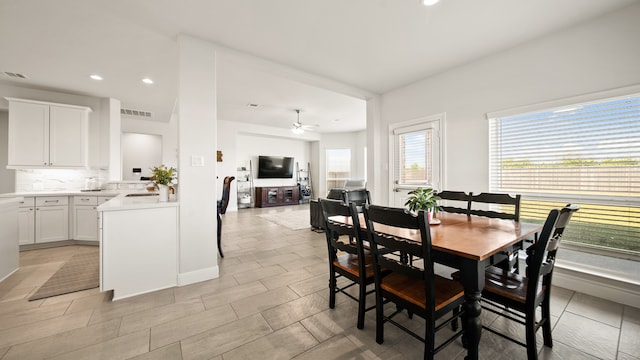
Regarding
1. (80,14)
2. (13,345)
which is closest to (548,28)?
(80,14)

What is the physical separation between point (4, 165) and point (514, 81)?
8.57 metres

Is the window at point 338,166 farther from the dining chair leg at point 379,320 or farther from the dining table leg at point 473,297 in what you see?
the dining table leg at point 473,297

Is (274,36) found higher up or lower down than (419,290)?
higher up

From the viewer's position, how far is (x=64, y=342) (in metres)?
1.76

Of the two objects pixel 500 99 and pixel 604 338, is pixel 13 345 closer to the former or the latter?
pixel 604 338

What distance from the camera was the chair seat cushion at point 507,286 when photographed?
5.01 feet

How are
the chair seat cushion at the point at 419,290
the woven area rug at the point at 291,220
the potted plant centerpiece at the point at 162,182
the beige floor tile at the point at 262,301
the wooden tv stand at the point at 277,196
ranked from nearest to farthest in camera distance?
1. the chair seat cushion at the point at 419,290
2. the beige floor tile at the point at 262,301
3. the potted plant centerpiece at the point at 162,182
4. the woven area rug at the point at 291,220
5. the wooden tv stand at the point at 277,196

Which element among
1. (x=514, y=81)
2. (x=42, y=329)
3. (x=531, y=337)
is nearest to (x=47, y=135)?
(x=42, y=329)

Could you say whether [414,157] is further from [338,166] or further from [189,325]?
[338,166]

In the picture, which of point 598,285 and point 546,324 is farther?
point 598,285

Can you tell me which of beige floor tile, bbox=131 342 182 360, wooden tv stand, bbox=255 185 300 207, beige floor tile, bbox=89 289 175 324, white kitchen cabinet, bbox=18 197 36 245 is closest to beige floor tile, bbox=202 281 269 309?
beige floor tile, bbox=89 289 175 324

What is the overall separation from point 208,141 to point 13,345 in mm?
2177

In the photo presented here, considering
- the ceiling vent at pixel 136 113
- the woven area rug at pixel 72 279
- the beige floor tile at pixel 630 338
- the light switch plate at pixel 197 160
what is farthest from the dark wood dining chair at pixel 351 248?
the ceiling vent at pixel 136 113

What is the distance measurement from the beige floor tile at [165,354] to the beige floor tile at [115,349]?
0.06 metres
